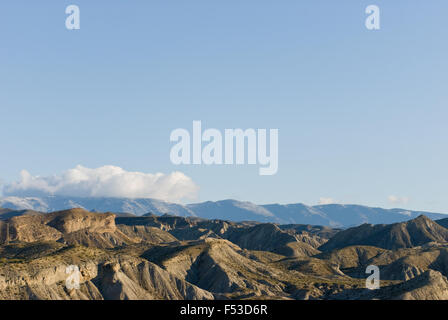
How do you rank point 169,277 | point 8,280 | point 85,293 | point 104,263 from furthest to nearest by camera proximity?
point 169,277 < point 104,263 < point 85,293 < point 8,280

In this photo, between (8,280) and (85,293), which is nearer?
(8,280)

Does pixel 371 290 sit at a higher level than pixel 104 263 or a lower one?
lower

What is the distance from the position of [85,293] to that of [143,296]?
54.6 ft

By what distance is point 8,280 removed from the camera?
150000 mm
